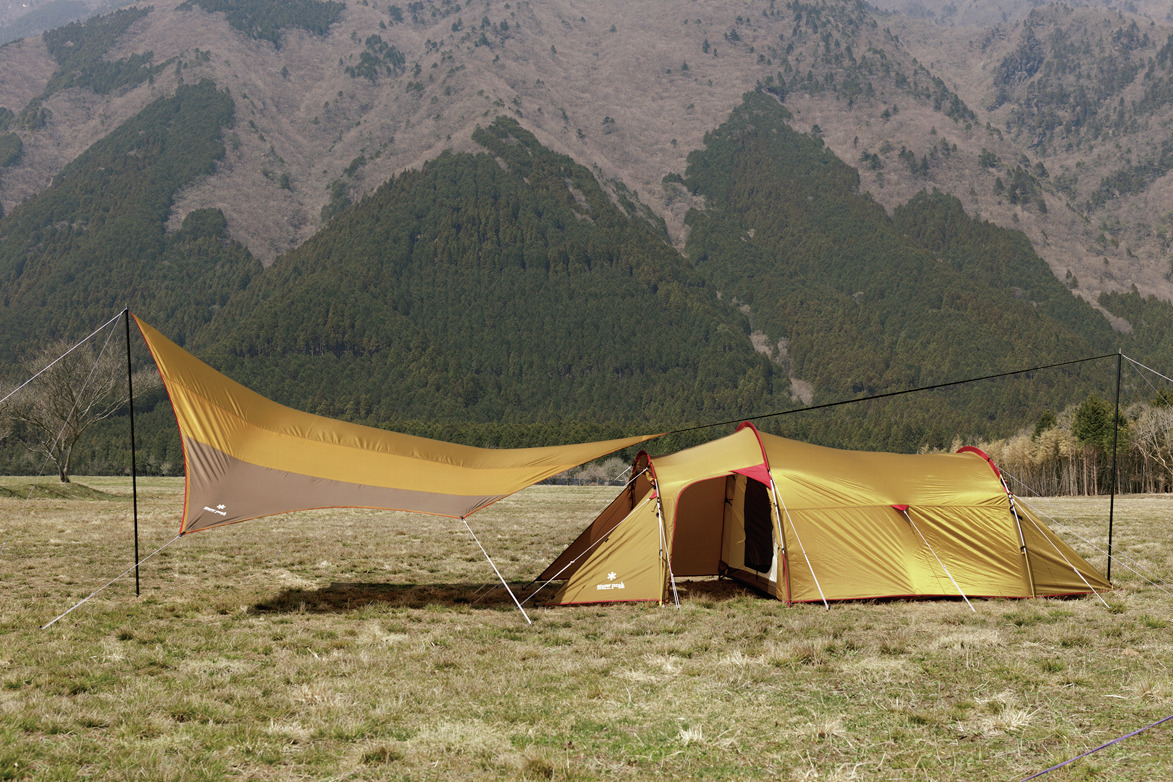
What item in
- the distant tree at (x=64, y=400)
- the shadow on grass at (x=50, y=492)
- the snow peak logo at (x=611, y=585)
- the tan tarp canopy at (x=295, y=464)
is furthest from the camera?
the distant tree at (x=64, y=400)

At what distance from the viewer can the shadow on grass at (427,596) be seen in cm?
1342

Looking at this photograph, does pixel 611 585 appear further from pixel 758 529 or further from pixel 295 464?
pixel 295 464

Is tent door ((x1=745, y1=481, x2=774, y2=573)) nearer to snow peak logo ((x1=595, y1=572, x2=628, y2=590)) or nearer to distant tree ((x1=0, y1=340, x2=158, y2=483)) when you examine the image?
snow peak logo ((x1=595, y1=572, x2=628, y2=590))

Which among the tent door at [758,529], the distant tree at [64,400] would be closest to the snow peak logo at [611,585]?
the tent door at [758,529]

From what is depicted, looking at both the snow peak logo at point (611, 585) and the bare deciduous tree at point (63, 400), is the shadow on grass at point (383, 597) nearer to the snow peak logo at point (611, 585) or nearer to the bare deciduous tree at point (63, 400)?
the snow peak logo at point (611, 585)

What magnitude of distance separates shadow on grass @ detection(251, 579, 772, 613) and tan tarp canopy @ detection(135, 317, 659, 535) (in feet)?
5.69

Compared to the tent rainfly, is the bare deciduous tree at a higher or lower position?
higher

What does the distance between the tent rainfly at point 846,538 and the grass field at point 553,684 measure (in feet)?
1.89

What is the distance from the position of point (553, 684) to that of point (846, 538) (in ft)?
23.5

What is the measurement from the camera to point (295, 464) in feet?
45.5

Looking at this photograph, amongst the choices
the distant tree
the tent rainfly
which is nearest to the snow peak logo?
the tent rainfly

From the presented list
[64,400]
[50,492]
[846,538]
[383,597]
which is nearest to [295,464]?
[383,597]

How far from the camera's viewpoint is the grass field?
6.78 m

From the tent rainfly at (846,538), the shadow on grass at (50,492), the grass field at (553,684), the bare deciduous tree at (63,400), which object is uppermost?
the bare deciduous tree at (63,400)
